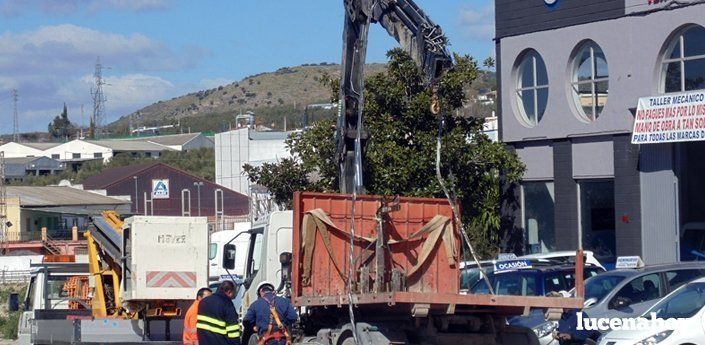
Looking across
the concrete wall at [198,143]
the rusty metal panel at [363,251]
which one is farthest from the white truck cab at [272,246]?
Result: the concrete wall at [198,143]

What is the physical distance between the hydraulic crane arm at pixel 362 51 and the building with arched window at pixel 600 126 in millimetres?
9317

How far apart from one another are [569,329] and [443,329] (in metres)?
3.58

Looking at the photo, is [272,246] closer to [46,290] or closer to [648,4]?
[46,290]

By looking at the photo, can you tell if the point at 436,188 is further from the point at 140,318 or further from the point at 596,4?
the point at 140,318

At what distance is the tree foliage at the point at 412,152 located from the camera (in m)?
27.6

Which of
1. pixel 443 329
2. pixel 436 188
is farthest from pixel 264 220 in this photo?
pixel 436 188

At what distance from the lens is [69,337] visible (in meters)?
18.4

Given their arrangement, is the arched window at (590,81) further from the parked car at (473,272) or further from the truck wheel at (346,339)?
the truck wheel at (346,339)

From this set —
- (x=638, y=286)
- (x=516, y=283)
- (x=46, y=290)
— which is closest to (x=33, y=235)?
(x=46, y=290)

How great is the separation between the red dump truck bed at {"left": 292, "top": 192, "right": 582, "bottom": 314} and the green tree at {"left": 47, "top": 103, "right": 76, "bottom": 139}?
168560mm

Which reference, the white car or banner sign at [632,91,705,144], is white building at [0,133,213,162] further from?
the white car

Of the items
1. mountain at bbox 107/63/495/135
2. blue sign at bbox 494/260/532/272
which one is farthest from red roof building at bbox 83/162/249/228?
mountain at bbox 107/63/495/135

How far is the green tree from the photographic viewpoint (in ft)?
592

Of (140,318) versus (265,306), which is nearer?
(265,306)
